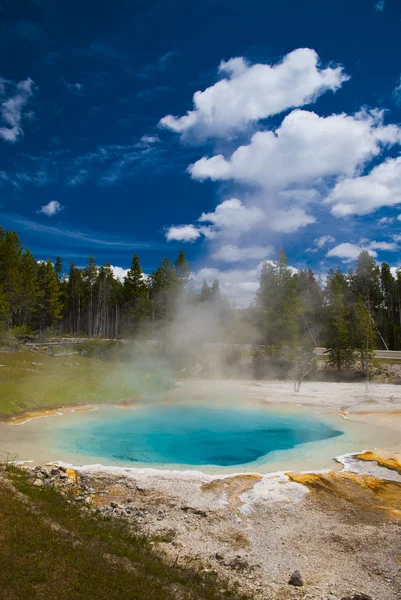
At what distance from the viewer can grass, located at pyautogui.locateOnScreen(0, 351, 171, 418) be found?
21.8m

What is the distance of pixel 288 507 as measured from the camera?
9805mm

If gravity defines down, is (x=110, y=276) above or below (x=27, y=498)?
above

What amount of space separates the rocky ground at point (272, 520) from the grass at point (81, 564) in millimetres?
851

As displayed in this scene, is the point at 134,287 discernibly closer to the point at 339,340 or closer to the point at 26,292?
the point at 26,292

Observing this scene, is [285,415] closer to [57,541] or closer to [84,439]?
[84,439]

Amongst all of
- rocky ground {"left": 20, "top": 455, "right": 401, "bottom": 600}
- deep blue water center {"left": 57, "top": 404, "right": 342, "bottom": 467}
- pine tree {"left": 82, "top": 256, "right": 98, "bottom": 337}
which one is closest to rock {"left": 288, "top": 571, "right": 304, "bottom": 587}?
rocky ground {"left": 20, "top": 455, "right": 401, "bottom": 600}

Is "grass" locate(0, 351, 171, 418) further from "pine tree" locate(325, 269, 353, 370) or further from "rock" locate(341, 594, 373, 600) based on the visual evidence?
"pine tree" locate(325, 269, 353, 370)

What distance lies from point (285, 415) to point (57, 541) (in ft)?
64.0

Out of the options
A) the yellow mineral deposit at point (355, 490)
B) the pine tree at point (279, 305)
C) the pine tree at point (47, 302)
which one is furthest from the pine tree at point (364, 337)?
the pine tree at point (47, 302)

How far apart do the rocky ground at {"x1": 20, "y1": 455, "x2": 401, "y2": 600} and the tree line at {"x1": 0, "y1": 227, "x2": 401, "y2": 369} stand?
27826 millimetres

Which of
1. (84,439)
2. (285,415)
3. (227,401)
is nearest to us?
(84,439)

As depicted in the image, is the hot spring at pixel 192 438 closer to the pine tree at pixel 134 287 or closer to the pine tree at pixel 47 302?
the pine tree at pixel 134 287

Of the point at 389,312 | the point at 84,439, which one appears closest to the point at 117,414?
the point at 84,439

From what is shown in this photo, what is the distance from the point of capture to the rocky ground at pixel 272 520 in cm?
677
